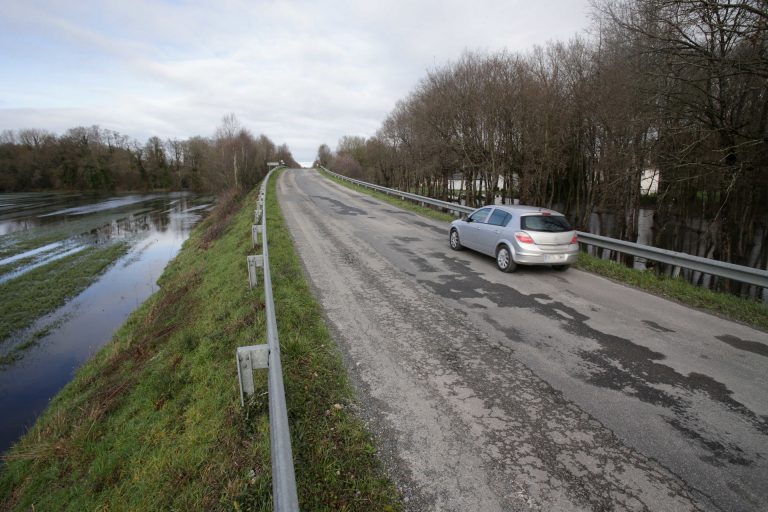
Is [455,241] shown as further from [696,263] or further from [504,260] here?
[696,263]

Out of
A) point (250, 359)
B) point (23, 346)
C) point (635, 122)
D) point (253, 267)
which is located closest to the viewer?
point (250, 359)

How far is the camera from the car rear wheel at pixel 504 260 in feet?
28.6

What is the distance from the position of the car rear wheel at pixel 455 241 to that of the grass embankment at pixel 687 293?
9.77ft

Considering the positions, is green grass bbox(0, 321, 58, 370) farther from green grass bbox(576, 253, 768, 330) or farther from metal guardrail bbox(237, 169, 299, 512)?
green grass bbox(576, 253, 768, 330)

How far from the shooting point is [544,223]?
28.6 feet

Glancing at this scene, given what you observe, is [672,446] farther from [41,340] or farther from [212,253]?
[212,253]

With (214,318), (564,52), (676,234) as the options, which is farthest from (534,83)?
(214,318)

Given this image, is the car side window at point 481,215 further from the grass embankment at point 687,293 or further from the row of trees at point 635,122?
the row of trees at point 635,122

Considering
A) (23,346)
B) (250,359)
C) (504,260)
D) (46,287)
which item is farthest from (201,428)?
(46,287)

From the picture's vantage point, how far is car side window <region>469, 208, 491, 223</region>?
1000 cm

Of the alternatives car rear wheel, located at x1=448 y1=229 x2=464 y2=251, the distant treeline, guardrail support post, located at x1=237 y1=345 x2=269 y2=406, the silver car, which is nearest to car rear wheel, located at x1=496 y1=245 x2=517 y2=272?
the silver car

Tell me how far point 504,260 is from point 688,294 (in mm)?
3419

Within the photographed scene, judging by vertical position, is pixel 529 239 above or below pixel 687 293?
above

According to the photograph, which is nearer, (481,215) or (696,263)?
(696,263)
